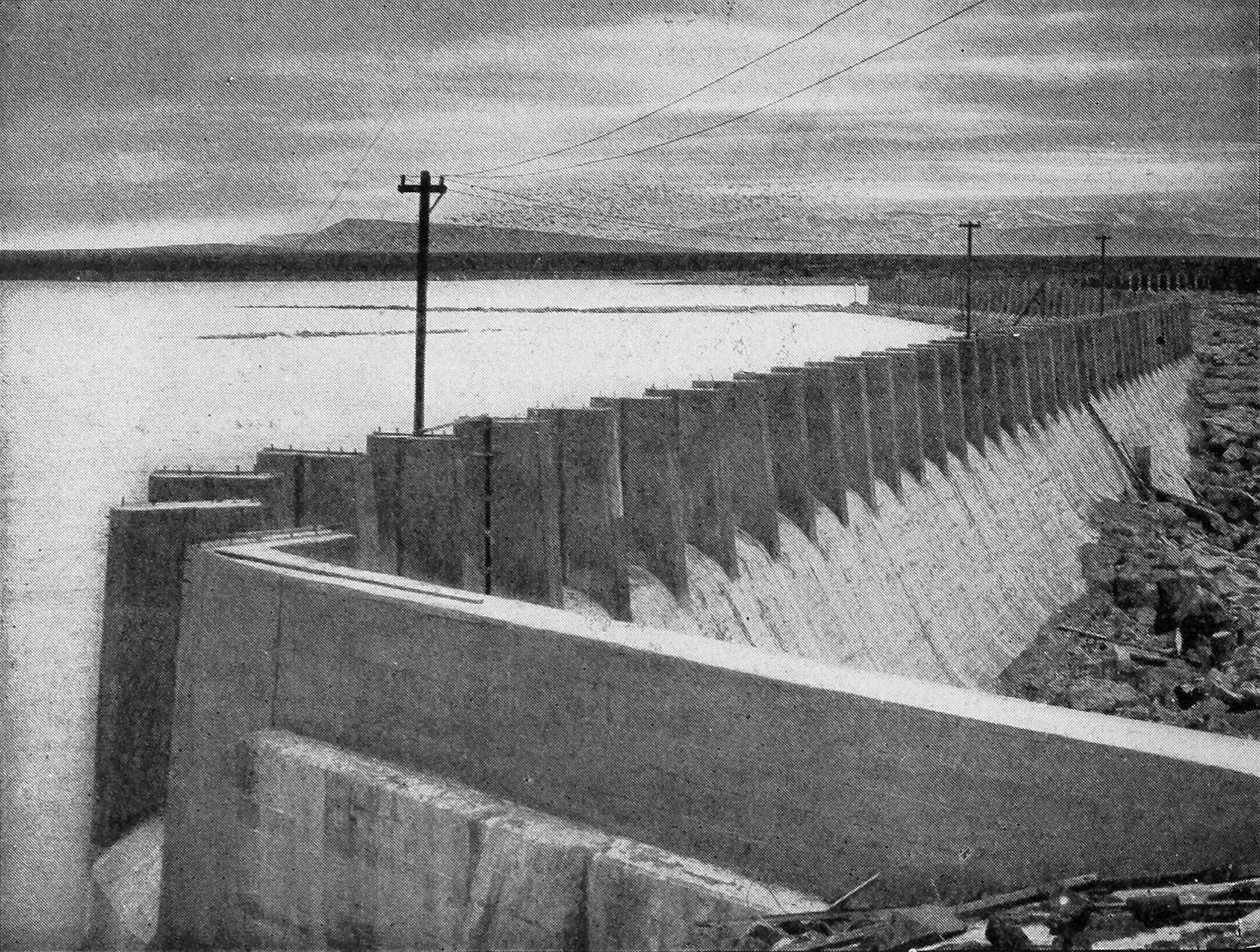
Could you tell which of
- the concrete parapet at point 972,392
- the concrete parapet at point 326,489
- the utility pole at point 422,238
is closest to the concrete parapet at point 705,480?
the utility pole at point 422,238

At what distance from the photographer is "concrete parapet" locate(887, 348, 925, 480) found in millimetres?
18266

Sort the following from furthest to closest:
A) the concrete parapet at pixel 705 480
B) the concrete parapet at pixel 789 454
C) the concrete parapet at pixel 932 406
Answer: the concrete parapet at pixel 932 406 → the concrete parapet at pixel 789 454 → the concrete parapet at pixel 705 480

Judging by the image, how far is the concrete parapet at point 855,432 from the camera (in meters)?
15.8

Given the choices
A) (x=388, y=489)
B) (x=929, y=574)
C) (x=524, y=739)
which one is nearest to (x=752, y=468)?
(x=929, y=574)

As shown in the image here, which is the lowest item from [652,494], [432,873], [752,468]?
[432,873]

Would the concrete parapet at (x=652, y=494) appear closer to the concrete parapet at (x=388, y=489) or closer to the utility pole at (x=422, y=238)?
the utility pole at (x=422, y=238)

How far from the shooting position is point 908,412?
1850 cm

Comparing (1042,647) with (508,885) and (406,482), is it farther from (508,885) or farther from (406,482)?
(508,885)

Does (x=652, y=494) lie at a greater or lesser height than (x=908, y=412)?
lesser

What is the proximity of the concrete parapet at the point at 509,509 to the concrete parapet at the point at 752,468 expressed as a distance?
4.06 metres

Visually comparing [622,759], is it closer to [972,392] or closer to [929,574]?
[929,574]

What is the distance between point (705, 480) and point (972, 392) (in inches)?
462

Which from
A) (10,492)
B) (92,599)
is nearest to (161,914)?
(92,599)

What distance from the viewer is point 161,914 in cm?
647
